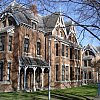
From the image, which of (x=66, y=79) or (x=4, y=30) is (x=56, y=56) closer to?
(x=66, y=79)

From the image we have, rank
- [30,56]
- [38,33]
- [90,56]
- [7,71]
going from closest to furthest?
[7,71]
[30,56]
[38,33]
[90,56]

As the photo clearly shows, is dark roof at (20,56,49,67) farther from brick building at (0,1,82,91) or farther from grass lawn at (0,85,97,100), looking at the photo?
grass lawn at (0,85,97,100)

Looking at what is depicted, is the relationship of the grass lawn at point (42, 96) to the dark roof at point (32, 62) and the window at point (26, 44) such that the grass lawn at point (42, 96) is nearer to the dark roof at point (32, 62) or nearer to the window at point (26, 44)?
the dark roof at point (32, 62)

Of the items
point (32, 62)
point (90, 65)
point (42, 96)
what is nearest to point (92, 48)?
point (90, 65)

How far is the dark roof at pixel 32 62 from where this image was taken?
109 ft

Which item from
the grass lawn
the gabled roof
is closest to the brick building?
the grass lawn

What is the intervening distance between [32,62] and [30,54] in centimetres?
139

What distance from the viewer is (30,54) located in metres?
35.4

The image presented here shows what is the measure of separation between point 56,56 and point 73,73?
24.8 ft

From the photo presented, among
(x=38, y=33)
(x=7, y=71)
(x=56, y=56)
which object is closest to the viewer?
(x=7, y=71)

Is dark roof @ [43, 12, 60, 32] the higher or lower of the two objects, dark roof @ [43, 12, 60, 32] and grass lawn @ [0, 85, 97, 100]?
the higher

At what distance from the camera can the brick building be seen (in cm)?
3250

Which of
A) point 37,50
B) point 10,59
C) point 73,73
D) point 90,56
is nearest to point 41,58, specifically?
point 37,50

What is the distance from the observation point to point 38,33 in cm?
3766
